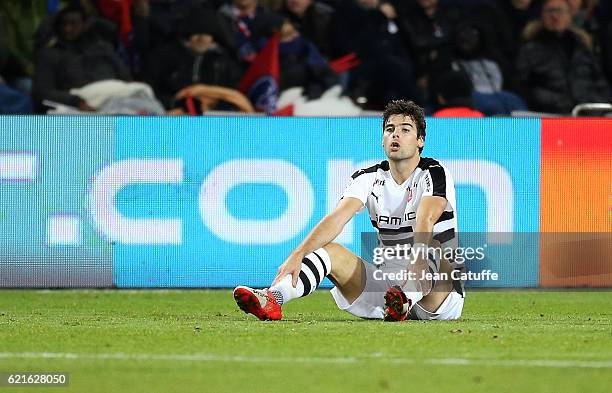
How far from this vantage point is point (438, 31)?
17.2 metres

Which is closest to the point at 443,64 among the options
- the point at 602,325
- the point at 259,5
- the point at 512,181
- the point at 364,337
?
the point at 259,5

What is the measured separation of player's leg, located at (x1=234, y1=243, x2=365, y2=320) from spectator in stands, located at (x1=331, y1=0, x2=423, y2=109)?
643 cm

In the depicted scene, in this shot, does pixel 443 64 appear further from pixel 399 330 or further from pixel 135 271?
pixel 399 330

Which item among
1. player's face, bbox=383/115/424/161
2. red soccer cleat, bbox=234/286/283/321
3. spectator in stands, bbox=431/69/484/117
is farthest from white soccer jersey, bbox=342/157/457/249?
spectator in stands, bbox=431/69/484/117

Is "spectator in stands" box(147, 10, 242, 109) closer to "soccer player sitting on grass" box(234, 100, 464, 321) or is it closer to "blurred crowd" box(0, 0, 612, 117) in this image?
"blurred crowd" box(0, 0, 612, 117)

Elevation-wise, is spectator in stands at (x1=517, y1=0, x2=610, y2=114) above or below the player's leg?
above

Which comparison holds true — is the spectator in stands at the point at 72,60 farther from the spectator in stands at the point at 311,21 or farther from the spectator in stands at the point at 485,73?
the spectator in stands at the point at 485,73

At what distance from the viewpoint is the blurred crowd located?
1573 cm

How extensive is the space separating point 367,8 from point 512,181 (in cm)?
479

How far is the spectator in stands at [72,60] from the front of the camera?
615 inches

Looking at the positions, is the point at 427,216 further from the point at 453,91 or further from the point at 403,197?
the point at 453,91

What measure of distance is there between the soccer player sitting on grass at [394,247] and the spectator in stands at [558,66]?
6714mm

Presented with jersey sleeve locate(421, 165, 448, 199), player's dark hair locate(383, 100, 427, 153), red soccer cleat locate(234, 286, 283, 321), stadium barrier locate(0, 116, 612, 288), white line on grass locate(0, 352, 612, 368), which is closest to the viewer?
white line on grass locate(0, 352, 612, 368)

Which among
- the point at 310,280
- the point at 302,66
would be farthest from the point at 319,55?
the point at 310,280
